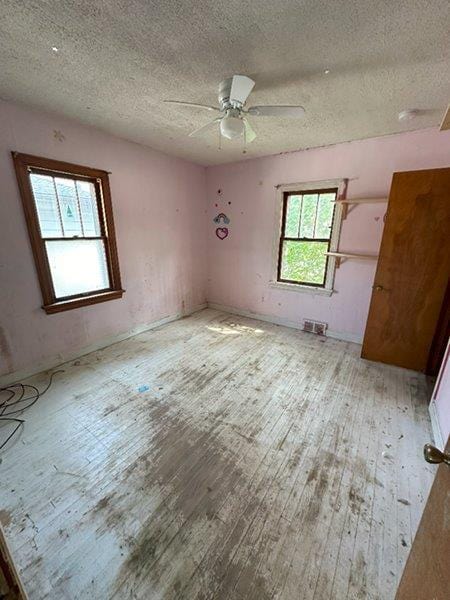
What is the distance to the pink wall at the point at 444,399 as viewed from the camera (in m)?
1.73

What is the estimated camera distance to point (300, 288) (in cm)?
374

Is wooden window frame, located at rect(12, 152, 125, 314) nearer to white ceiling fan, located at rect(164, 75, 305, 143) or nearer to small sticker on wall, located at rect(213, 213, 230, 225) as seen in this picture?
white ceiling fan, located at rect(164, 75, 305, 143)

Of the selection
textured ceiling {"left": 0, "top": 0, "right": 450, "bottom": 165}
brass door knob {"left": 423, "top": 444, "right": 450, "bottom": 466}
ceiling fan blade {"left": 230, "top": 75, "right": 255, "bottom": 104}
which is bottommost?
brass door knob {"left": 423, "top": 444, "right": 450, "bottom": 466}

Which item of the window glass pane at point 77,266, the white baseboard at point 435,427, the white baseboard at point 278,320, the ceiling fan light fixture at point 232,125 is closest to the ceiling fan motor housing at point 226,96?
the ceiling fan light fixture at point 232,125

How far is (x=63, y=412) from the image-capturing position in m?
2.09

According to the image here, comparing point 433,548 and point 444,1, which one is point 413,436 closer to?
point 433,548

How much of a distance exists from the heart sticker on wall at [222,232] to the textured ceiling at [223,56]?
6.33 feet

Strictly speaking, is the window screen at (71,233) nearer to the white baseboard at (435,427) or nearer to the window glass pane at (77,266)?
the window glass pane at (77,266)

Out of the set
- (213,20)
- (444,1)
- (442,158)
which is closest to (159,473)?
(213,20)

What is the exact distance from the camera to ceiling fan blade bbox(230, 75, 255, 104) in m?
1.68

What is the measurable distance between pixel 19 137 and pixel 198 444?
309cm

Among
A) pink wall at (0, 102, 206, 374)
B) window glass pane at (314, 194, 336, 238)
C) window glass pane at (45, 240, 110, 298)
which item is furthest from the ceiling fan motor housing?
window glass pane at (45, 240, 110, 298)

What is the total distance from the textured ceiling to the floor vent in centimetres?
247

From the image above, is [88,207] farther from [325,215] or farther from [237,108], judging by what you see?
[325,215]
